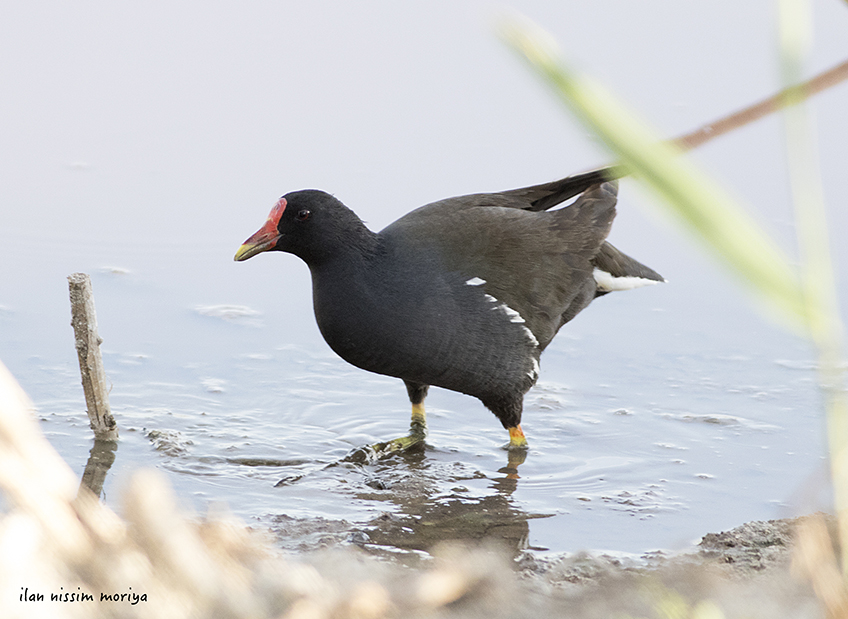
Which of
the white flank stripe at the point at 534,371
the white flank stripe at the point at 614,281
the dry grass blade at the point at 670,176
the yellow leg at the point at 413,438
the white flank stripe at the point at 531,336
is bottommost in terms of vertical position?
the yellow leg at the point at 413,438

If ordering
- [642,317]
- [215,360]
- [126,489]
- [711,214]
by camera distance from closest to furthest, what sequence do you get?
[711,214]
[126,489]
[215,360]
[642,317]

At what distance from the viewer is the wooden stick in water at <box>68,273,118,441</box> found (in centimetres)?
469

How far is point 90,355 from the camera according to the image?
15.8 feet

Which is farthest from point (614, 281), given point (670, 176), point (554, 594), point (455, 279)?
point (670, 176)

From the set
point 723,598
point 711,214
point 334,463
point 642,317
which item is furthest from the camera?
point 642,317

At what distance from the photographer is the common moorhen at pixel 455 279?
4.73m

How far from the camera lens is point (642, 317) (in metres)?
7.47

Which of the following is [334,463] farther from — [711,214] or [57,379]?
[711,214]

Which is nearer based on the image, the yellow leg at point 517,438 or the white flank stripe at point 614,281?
the yellow leg at point 517,438

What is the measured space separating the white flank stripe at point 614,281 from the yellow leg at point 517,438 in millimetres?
1022

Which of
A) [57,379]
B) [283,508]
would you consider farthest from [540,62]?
[57,379]

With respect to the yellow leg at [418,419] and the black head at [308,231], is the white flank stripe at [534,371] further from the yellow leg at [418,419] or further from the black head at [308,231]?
the black head at [308,231]

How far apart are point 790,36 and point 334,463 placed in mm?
5003

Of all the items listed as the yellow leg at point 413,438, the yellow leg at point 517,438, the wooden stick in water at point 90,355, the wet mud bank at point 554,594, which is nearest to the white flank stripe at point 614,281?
the yellow leg at point 517,438
